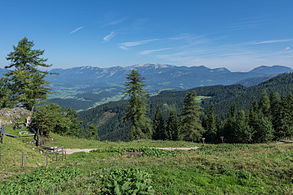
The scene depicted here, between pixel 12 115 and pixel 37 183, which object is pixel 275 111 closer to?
pixel 37 183

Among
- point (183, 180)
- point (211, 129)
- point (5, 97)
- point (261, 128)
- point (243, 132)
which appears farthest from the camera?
point (211, 129)

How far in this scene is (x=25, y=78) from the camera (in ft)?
100

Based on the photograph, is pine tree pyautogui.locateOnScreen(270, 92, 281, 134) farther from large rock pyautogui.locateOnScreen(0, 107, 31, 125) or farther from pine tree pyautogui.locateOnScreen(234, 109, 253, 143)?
large rock pyautogui.locateOnScreen(0, 107, 31, 125)

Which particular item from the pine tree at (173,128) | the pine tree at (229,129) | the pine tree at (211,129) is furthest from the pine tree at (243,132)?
the pine tree at (173,128)

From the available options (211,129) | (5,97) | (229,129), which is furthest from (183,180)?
(211,129)

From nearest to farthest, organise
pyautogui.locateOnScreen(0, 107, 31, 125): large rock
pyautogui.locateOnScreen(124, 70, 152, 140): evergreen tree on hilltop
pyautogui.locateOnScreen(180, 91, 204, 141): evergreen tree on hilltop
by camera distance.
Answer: pyautogui.locateOnScreen(0, 107, 31, 125): large rock → pyautogui.locateOnScreen(124, 70, 152, 140): evergreen tree on hilltop → pyautogui.locateOnScreen(180, 91, 204, 141): evergreen tree on hilltop

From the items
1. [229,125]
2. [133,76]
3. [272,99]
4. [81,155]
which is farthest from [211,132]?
[81,155]

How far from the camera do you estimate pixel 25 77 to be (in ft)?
99.1

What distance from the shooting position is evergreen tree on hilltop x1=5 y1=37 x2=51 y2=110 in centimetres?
3017

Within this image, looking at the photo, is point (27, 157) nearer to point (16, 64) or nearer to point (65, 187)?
point (65, 187)

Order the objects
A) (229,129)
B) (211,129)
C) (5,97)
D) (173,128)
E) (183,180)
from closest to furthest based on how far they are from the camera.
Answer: (183,180) → (5,97) → (229,129) → (211,129) → (173,128)

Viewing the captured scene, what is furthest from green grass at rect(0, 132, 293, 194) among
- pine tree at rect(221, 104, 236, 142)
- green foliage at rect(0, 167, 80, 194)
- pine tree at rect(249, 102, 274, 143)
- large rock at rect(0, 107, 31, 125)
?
pine tree at rect(221, 104, 236, 142)

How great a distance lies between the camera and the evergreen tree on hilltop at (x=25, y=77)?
30.2 meters

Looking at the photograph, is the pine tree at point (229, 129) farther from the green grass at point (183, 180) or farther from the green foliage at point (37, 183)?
the green foliage at point (37, 183)
